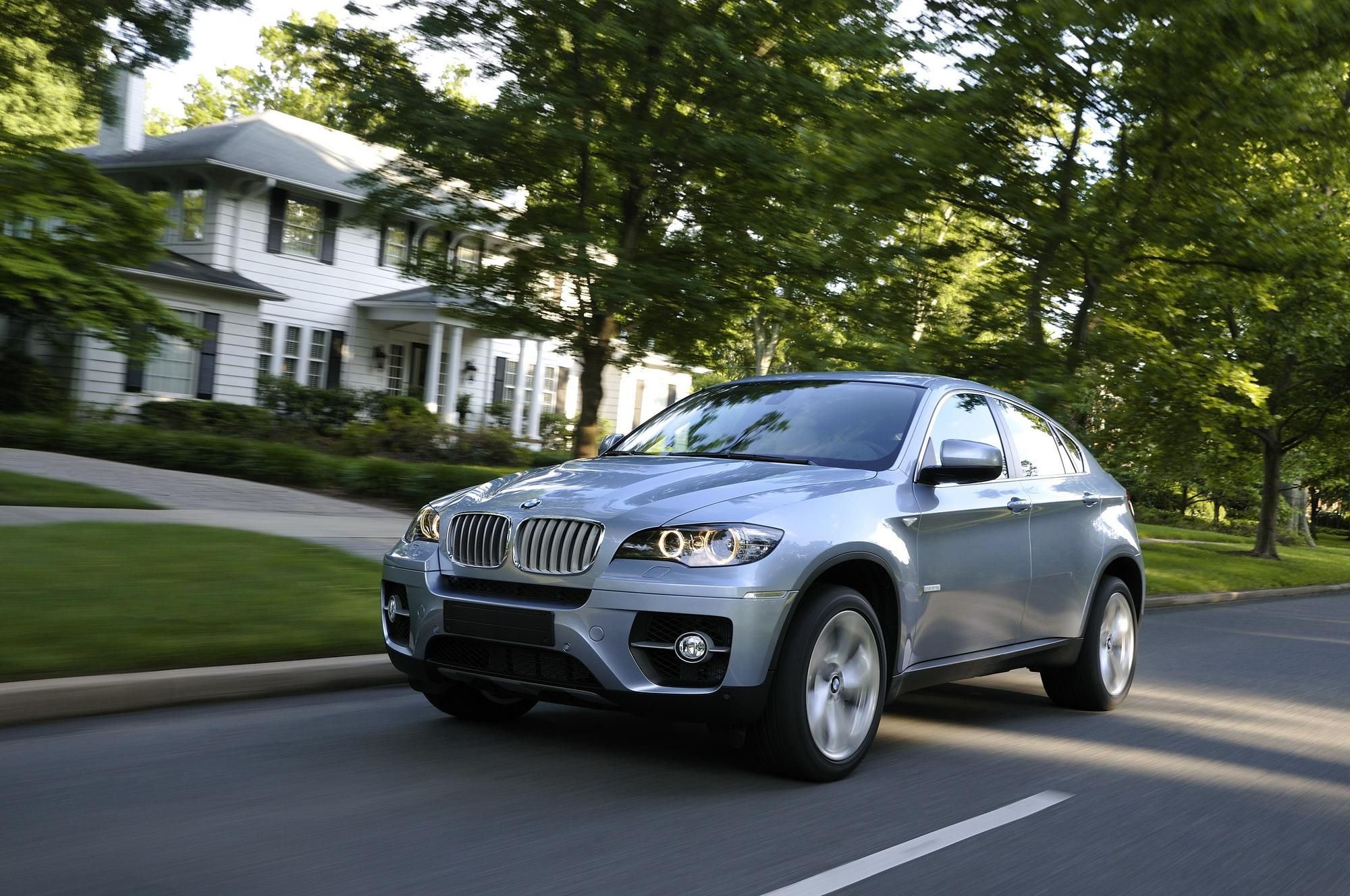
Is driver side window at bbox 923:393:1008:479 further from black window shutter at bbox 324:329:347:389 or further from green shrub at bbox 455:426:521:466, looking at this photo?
black window shutter at bbox 324:329:347:389

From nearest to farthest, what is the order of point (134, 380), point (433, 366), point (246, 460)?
point (246, 460), point (134, 380), point (433, 366)

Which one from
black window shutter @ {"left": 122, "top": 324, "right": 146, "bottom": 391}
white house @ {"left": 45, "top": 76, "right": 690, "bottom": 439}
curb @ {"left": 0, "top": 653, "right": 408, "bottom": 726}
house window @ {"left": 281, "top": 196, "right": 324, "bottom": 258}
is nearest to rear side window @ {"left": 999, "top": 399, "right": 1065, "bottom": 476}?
curb @ {"left": 0, "top": 653, "right": 408, "bottom": 726}

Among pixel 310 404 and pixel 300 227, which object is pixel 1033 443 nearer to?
pixel 310 404

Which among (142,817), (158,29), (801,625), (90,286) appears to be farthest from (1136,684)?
(158,29)

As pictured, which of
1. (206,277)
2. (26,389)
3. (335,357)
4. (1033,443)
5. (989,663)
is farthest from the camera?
(335,357)

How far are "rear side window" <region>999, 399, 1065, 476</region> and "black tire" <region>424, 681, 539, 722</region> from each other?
2.96 metres

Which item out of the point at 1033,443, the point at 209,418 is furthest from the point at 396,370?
the point at 1033,443

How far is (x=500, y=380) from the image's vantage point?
37.5 metres

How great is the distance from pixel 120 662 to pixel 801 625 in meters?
3.52

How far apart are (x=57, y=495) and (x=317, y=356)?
18.8 metres

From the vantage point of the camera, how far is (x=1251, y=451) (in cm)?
2948

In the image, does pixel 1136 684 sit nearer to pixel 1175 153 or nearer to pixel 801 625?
pixel 801 625

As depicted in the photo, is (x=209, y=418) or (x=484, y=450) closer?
(x=484, y=450)

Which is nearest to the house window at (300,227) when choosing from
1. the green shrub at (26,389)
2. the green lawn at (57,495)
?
the green shrub at (26,389)
